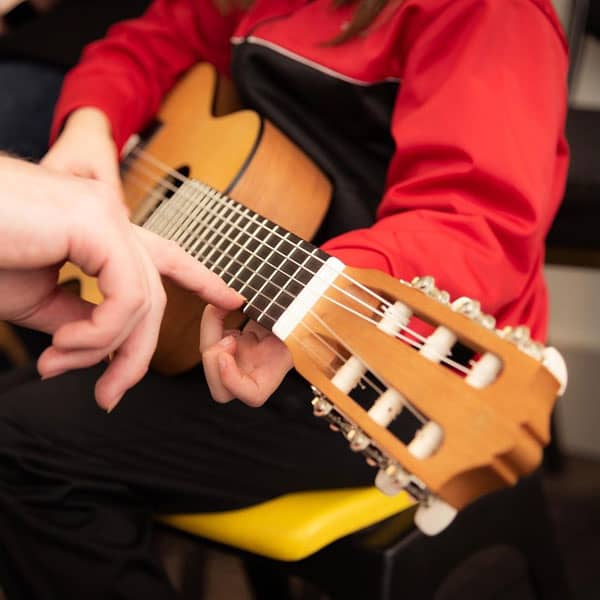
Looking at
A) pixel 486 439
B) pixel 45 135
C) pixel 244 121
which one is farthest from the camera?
pixel 45 135

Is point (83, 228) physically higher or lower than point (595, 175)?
higher

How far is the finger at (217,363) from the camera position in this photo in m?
0.54

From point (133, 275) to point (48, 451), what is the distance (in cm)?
33

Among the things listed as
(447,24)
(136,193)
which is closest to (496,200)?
(447,24)

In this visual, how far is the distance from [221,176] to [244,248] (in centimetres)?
18

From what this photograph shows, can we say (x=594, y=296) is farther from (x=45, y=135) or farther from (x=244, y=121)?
(x=45, y=135)

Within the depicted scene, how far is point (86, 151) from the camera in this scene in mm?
821

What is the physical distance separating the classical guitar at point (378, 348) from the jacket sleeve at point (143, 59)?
9.7 inches

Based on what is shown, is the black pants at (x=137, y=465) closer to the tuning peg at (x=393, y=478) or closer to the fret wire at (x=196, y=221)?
the fret wire at (x=196, y=221)

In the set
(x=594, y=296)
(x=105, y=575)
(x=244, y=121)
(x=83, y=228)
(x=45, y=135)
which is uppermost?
(x=83, y=228)

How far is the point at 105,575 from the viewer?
0.68 m

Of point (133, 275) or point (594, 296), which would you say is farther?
point (594, 296)

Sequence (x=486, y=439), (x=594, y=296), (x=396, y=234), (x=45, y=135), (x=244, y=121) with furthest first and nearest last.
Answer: (x=594, y=296) < (x=45, y=135) < (x=244, y=121) < (x=396, y=234) < (x=486, y=439)

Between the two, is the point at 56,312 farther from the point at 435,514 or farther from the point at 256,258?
the point at 435,514
